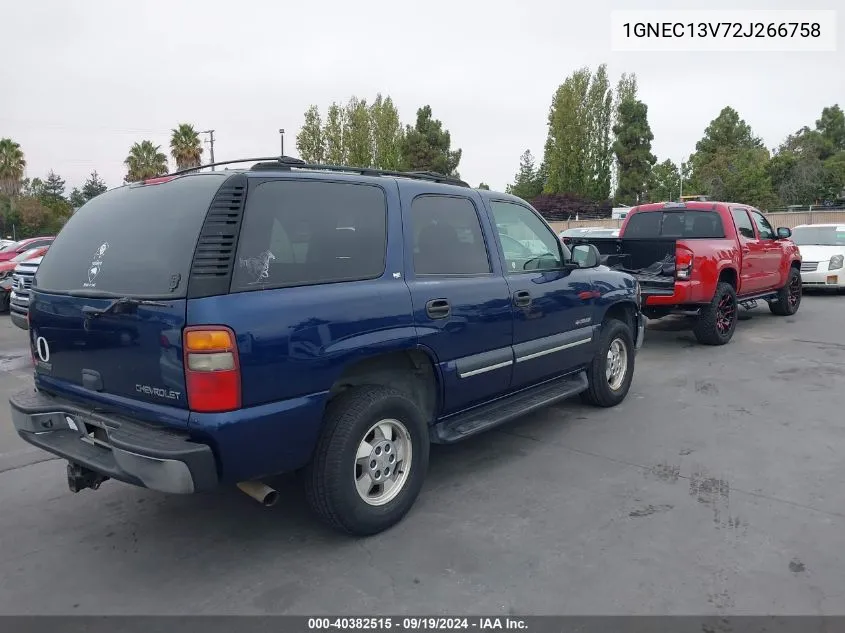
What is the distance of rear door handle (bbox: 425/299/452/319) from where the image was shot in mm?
3805

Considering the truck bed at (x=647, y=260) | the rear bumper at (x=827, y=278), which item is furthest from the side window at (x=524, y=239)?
the rear bumper at (x=827, y=278)

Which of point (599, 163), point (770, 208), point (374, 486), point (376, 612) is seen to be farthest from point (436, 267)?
point (599, 163)

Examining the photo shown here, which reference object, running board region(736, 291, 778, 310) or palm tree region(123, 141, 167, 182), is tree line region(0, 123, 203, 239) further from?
running board region(736, 291, 778, 310)

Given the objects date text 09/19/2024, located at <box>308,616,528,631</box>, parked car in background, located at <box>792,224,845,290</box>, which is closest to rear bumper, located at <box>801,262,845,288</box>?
parked car in background, located at <box>792,224,845,290</box>

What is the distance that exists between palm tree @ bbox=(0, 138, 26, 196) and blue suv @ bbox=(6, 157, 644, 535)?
197 ft

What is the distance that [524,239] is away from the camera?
16.3 ft

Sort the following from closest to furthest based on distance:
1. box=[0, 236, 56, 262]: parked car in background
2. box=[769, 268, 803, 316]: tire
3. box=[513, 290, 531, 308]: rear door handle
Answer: box=[513, 290, 531, 308]: rear door handle, box=[769, 268, 803, 316]: tire, box=[0, 236, 56, 262]: parked car in background

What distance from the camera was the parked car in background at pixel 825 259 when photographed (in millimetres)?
13781

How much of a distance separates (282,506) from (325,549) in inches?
26.2

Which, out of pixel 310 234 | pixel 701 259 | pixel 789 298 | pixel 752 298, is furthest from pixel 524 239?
pixel 789 298

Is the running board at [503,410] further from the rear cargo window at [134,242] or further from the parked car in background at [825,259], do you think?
the parked car in background at [825,259]

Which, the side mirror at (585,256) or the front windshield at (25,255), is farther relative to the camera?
the front windshield at (25,255)

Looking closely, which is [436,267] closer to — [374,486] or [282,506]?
[374,486]

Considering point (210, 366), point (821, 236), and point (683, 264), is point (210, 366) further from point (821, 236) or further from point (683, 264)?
point (821, 236)
